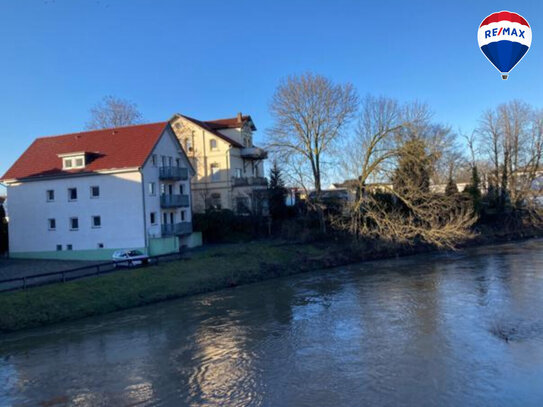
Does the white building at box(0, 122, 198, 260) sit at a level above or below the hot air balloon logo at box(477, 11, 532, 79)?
below

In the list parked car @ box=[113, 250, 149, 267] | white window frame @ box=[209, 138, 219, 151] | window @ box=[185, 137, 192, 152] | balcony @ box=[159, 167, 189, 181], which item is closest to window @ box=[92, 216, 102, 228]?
parked car @ box=[113, 250, 149, 267]

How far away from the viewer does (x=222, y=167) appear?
50.5 m

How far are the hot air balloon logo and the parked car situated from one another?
21.4 metres

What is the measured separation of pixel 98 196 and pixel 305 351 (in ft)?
86.9

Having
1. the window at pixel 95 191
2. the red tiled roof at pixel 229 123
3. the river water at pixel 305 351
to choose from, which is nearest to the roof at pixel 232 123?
the red tiled roof at pixel 229 123

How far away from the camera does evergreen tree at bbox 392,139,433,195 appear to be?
3525cm

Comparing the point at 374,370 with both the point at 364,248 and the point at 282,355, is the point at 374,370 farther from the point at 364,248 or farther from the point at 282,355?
the point at 364,248

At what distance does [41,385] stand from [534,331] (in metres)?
14.7

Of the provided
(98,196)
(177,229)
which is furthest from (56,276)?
(177,229)

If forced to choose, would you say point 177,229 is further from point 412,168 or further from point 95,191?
point 412,168

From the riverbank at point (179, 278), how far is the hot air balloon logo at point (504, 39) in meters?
18.5

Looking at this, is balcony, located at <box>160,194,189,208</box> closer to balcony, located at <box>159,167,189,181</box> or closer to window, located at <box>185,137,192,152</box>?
balcony, located at <box>159,167,189,181</box>

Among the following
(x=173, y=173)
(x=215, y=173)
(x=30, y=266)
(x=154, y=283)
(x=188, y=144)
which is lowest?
(x=154, y=283)

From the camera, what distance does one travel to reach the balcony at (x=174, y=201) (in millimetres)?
38312
